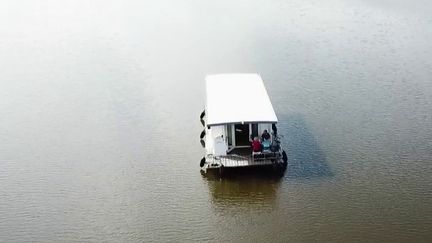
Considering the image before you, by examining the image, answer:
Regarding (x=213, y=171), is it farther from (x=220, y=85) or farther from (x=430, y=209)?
(x=430, y=209)

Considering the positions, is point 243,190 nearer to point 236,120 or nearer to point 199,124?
point 236,120

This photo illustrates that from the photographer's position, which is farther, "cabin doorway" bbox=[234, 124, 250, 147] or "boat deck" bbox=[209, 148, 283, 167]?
"cabin doorway" bbox=[234, 124, 250, 147]

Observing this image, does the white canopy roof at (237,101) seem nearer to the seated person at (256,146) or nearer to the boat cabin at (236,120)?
the boat cabin at (236,120)

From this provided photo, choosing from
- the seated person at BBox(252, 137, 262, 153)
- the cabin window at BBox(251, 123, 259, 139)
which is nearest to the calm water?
the seated person at BBox(252, 137, 262, 153)

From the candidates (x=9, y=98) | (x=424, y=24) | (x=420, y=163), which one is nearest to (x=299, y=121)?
(x=420, y=163)

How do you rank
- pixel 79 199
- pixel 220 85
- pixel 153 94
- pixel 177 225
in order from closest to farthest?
1. pixel 177 225
2. pixel 79 199
3. pixel 220 85
4. pixel 153 94

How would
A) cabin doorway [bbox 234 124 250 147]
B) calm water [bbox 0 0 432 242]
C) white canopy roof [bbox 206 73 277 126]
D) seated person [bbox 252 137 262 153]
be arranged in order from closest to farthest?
calm water [bbox 0 0 432 242], seated person [bbox 252 137 262 153], white canopy roof [bbox 206 73 277 126], cabin doorway [bbox 234 124 250 147]

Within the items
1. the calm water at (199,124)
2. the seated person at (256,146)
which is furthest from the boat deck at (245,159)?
the calm water at (199,124)

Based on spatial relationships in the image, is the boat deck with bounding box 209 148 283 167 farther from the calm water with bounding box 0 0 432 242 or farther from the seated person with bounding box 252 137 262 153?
the calm water with bounding box 0 0 432 242
